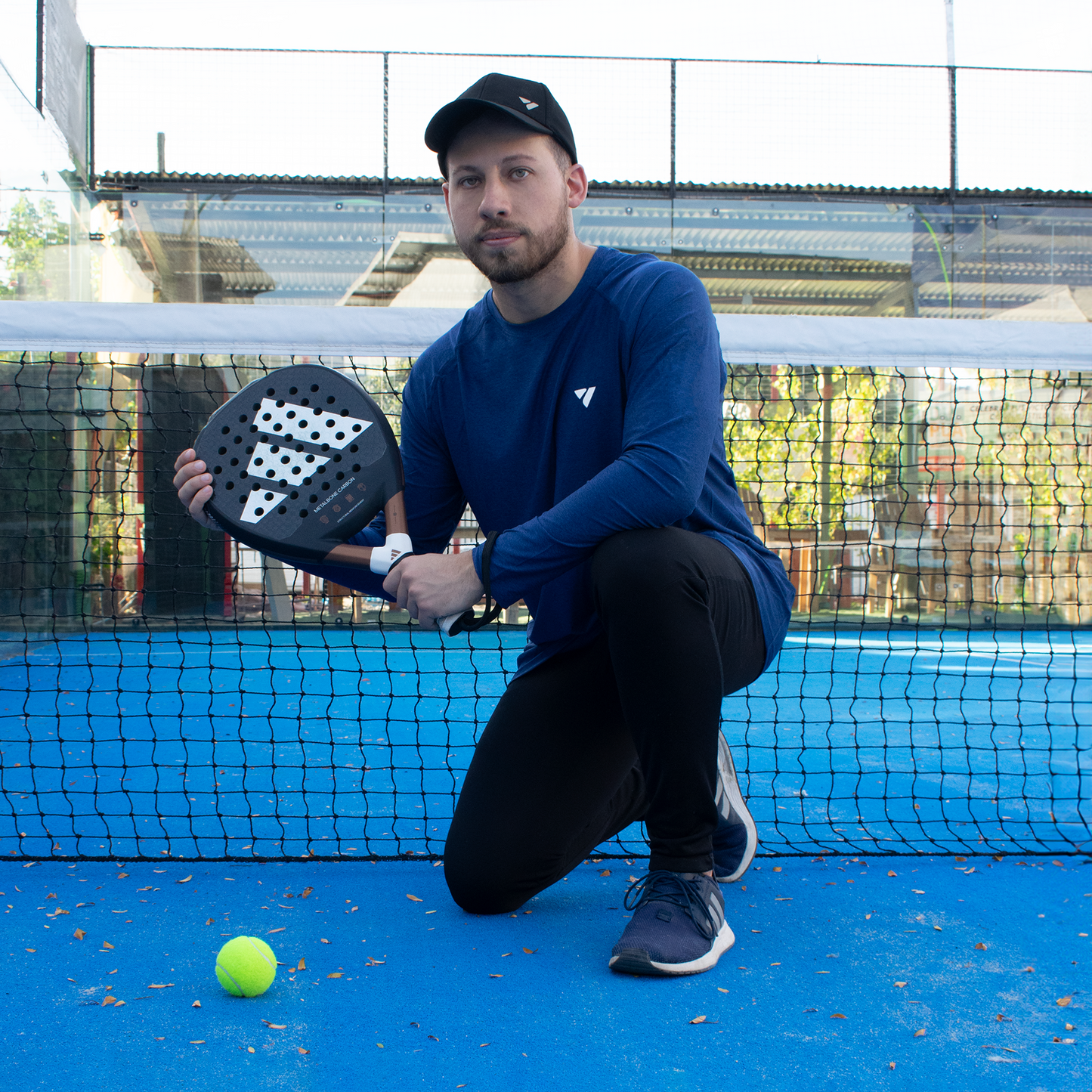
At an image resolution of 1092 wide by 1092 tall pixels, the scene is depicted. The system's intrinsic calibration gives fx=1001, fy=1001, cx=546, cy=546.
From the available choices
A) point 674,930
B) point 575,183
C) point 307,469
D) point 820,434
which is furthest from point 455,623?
point 820,434

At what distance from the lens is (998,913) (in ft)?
6.27

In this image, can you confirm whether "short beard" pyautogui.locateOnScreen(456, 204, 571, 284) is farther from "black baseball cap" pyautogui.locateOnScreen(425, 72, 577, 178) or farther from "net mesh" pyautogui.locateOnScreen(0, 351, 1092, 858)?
"net mesh" pyautogui.locateOnScreen(0, 351, 1092, 858)

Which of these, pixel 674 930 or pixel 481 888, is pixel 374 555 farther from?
pixel 674 930

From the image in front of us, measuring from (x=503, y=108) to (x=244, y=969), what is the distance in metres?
1.51

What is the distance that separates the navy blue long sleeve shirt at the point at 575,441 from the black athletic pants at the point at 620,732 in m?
0.07

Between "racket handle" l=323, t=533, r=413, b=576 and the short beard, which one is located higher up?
the short beard

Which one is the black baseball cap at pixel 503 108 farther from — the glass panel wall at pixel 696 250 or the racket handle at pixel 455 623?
the glass panel wall at pixel 696 250

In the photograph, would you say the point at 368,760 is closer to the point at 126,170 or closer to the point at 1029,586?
the point at 126,170

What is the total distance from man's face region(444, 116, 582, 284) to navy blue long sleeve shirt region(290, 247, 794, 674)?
5.2 inches

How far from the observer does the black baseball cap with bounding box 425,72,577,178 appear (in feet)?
5.98

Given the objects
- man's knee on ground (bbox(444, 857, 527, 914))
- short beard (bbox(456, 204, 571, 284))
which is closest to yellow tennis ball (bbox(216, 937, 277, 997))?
man's knee on ground (bbox(444, 857, 527, 914))

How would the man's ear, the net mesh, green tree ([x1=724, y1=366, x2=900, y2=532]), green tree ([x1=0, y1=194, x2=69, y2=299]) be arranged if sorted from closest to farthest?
1. the man's ear
2. the net mesh
3. green tree ([x1=0, y1=194, x2=69, y2=299])
4. green tree ([x1=724, y1=366, x2=900, y2=532])

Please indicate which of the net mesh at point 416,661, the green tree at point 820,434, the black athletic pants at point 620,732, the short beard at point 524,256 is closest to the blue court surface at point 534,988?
the black athletic pants at point 620,732

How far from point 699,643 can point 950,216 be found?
8.29 metres
